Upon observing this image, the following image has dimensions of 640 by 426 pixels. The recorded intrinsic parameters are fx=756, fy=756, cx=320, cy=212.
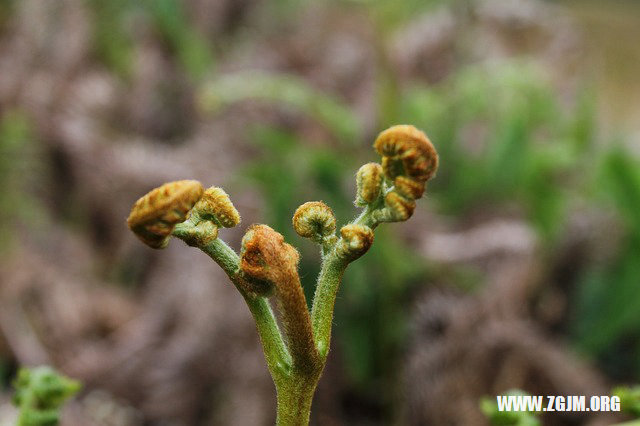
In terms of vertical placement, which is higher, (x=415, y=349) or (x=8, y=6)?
(x=8, y=6)

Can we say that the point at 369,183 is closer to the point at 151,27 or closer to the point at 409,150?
the point at 409,150

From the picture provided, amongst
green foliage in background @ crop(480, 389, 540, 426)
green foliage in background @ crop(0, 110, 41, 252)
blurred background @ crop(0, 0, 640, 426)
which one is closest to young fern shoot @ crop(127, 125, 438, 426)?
green foliage in background @ crop(480, 389, 540, 426)

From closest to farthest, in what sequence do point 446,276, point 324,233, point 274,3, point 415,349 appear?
point 324,233
point 415,349
point 446,276
point 274,3

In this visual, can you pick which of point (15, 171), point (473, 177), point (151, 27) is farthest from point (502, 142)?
point (151, 27)

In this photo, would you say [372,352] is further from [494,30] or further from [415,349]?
[494,30]

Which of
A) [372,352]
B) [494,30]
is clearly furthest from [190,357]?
[494,30]

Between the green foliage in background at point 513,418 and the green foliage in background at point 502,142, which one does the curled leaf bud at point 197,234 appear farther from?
the green foliage in background at point 502,142

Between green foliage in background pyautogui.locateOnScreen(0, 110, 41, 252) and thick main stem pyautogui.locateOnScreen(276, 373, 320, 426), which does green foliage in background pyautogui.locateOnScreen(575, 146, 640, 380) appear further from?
green foliage in background pyautogui.locateOnScreen(0, 110, 41, 252)
